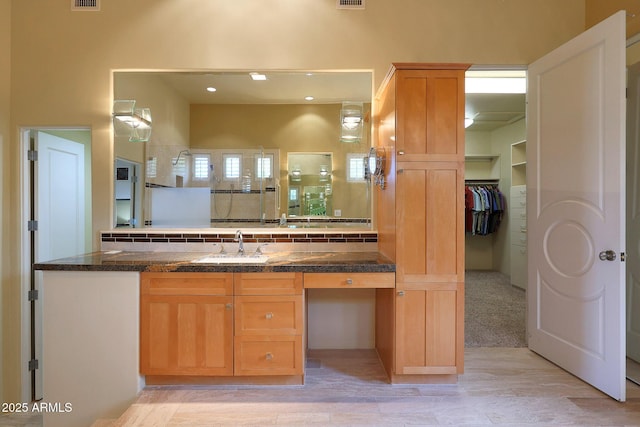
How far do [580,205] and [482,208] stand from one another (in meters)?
3.55

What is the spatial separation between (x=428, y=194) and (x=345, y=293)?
1.12 meters

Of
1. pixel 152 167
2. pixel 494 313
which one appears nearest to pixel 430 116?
pixel 152 167

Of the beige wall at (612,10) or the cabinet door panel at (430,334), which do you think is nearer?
the cabinet door panel at (430,334)

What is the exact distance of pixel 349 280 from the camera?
2.18m

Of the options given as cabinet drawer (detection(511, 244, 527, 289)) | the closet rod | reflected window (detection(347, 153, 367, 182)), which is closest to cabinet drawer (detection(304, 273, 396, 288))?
reflected window (detection(347, 153, 367, 182))

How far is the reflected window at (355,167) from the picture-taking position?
110 inches

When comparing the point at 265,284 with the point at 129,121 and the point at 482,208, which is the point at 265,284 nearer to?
the point at 129,121

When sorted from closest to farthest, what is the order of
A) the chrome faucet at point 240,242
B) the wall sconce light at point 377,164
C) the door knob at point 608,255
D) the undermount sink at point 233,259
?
1. the door knob at point 608,255
2. the undermount sink at point 233,259
3. the wall sconce light at point 377,164
4. the chrome faucet at point 240,242

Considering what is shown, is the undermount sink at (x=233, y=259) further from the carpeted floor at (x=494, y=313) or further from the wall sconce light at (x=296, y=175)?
the carpeted floor at (x=494, y=313)

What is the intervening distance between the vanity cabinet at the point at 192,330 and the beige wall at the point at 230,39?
1158mm

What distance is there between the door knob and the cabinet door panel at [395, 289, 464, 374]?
0.87 meters

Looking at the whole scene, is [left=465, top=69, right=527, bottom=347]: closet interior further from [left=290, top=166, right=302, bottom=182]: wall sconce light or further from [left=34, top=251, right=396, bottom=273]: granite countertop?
[left=290, top=166, right=302, bottom=182]: wall sconce light

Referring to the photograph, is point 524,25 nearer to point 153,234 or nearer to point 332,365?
point 332,365

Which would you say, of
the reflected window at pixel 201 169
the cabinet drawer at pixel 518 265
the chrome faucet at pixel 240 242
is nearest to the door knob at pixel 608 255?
the chrome faucet at pixel 240 242
